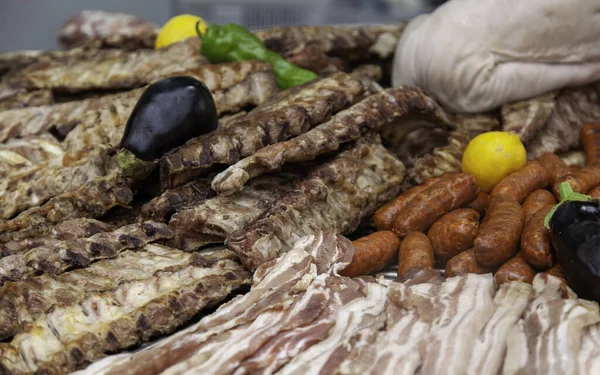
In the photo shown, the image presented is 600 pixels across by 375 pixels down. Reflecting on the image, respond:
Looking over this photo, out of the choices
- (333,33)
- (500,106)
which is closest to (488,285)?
(500,106)

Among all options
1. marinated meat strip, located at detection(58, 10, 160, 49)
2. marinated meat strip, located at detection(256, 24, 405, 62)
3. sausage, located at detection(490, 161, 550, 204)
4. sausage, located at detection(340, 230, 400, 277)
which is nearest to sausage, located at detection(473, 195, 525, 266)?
sausage, located at detection(490, 161, 550, 204)

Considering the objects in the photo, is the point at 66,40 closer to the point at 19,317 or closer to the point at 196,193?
the point at 196,193

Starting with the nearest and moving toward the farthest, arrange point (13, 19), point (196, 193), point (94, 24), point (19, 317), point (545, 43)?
point (19, 317) → point (196, 193) → point (545, 43) → point (94, 24) → point (13, 19)

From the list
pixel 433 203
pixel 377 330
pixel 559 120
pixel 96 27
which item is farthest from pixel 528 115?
pixel 96 27

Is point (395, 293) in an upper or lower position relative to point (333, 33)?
lower

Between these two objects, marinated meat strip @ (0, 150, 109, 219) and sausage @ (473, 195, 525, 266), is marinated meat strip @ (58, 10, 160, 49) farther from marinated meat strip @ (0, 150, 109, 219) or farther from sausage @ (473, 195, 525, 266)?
sausage @ (473, 195, 525, 266)

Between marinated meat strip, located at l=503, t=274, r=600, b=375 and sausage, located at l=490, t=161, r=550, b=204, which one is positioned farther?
sausage, located at l=490, t=161, r=550, b=204

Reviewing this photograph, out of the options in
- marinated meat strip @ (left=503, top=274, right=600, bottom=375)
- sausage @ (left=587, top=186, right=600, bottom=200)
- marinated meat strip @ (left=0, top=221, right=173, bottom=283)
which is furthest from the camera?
sausage @ (left=587, top=186, right=600, bottom=200)
